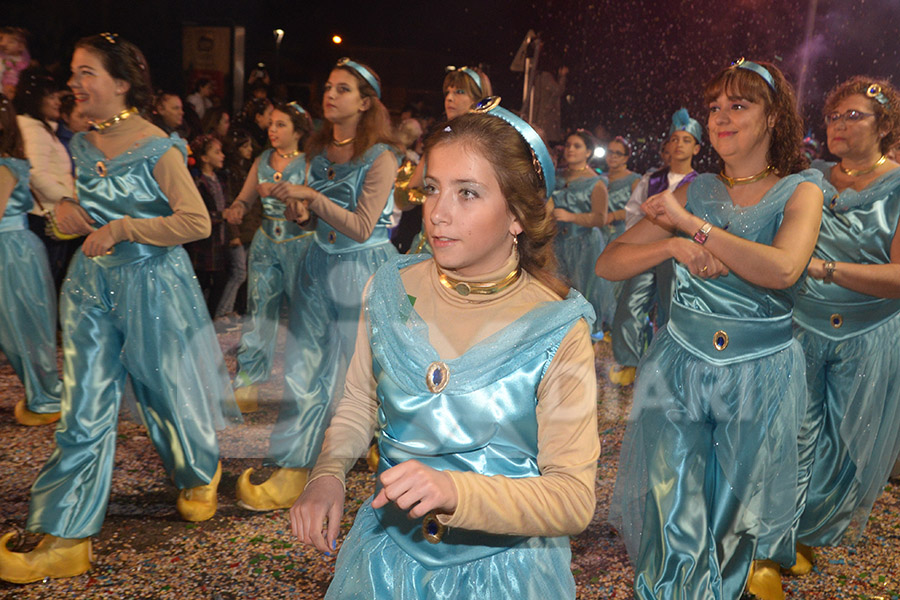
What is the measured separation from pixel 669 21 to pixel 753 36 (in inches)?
68.4

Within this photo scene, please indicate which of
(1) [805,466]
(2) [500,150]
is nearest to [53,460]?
(2) [500,150]

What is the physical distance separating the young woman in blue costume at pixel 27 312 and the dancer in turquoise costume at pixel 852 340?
13.5ft

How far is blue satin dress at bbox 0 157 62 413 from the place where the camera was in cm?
463

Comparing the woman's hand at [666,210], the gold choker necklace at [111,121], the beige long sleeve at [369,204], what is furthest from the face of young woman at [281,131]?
the woman's hand at [666,210]

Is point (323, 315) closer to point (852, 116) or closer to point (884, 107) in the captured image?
point (852, 116)

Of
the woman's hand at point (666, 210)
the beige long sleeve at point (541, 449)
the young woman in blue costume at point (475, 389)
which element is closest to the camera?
the beige long sleeve at point (541, 449)

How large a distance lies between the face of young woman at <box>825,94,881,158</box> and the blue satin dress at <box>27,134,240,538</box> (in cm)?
274

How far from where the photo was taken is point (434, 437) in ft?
5.43

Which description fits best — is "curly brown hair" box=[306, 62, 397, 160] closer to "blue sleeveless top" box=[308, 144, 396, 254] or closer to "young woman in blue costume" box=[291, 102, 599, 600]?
"blue sleeveless top" box=[308, 144, 396, 254]

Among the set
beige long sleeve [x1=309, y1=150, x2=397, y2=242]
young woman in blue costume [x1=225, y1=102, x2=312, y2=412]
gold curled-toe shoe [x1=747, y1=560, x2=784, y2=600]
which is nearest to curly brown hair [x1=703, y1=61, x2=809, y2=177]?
gold curled-toe shoe [x1=747, y1=560, x2=784, y2=600]

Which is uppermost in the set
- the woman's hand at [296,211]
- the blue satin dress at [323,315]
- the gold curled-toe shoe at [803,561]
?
the woman's hand at [296,211]

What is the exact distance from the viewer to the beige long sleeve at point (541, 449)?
1.42 meters

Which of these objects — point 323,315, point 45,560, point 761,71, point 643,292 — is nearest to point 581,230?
point 643,292

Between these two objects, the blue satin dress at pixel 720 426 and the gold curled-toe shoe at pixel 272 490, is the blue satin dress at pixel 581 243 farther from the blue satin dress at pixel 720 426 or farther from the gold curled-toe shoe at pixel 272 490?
the blue satin dress at pixel 720 426
